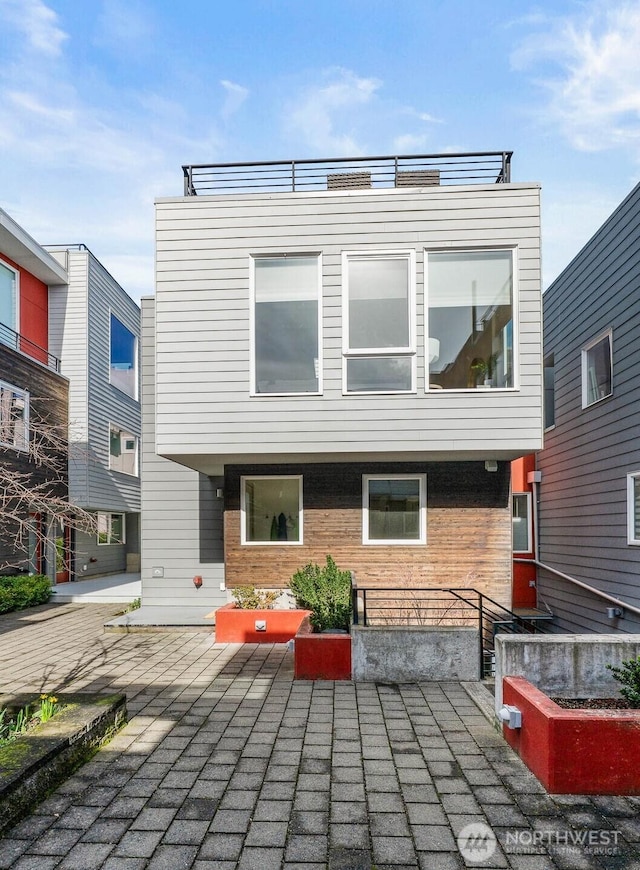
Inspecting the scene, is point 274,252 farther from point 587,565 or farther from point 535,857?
point 587,565

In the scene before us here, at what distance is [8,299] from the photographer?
14.4 metres

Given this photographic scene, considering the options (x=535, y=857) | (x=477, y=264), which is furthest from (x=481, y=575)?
(x=535, y=857)

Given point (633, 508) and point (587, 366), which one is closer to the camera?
point (633, 508)

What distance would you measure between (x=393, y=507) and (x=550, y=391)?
6.88 meters

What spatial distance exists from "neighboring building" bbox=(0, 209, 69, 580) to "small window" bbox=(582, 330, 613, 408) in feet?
38.4

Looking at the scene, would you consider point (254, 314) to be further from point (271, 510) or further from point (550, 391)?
point (550, 391)

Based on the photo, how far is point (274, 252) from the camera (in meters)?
7.82

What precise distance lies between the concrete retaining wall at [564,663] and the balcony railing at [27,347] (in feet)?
41.8

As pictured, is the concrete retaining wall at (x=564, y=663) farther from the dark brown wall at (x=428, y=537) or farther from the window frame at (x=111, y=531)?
the window frame at (x=111, y=531)

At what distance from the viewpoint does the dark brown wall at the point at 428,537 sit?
8523 mm

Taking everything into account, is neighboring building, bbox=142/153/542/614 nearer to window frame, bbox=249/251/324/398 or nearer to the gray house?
window frame, bbox=249/251/324/398

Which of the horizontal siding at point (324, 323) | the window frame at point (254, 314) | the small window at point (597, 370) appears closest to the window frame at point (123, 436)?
the horizontal siding at point (324, 323)

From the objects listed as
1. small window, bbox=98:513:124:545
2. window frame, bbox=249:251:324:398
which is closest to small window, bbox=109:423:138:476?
small window, bbox=98:513:124:545

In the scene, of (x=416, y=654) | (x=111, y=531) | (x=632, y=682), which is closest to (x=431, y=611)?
(x=416, y=654)
